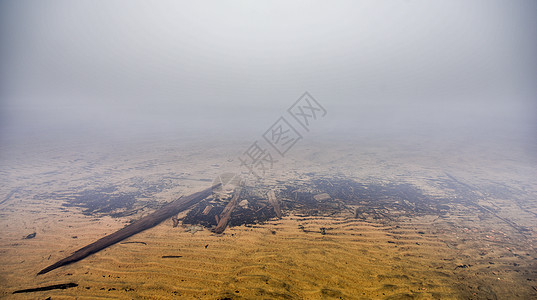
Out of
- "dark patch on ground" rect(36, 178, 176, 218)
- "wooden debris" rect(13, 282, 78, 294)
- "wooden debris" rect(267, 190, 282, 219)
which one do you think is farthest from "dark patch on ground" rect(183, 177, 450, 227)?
"wooden debris" rect(13, 282, 78, 294)

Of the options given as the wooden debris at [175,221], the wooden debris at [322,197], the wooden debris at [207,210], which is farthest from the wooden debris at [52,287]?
the wooden debris at [322,197]

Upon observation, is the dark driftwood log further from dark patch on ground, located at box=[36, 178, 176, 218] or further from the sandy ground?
dark patch on ground, located at box=[36, 178, 176, 218]

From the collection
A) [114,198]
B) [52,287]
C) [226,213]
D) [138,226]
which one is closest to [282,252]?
[226,213]

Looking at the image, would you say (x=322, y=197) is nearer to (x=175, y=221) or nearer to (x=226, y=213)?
(x=226, y=213)

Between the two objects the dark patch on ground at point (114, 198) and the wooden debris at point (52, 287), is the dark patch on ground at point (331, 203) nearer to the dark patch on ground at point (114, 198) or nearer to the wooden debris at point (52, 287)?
the dark patch on ground at point (114, 198)

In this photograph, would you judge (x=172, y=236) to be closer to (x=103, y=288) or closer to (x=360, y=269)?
(x=103, y=288)
